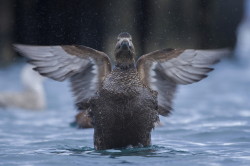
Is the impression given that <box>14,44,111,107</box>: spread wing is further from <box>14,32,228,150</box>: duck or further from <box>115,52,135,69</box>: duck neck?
<box>115,52,135,69</box>: duck neck

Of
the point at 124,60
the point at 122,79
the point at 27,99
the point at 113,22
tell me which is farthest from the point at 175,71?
the point at 113,22

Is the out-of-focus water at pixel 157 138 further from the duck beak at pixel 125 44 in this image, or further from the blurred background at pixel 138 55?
the duck beak at pixel 125 44

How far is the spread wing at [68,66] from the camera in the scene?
24.3 ft

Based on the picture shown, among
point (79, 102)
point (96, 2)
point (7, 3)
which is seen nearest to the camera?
point (79, 102)

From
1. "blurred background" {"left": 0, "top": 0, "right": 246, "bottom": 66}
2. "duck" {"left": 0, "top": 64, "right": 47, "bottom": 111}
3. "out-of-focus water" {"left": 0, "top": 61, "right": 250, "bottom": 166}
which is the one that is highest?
"blurred background" {"left": 0, "top": 0, "right": 246, "bottom": 66}

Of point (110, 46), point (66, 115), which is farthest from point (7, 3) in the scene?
point (66, 115)

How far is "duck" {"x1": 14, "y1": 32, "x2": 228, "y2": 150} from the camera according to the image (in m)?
6.79

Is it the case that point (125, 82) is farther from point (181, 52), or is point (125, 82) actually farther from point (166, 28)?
point (166, 28)

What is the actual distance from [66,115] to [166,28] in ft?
31.8

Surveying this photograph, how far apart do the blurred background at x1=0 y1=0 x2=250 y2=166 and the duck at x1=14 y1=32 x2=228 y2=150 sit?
0.30 meters

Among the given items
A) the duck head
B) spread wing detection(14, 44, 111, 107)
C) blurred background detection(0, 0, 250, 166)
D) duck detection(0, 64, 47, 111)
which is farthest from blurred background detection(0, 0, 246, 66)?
the duck head

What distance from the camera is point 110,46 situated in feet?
65.5

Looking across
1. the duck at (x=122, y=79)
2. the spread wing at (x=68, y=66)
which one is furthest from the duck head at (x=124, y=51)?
the spread wing at (x=68, y=66)

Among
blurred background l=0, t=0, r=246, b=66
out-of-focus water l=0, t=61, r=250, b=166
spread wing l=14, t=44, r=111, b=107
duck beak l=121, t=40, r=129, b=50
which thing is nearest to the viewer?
out-of-focus water l=0, t=61, r=250, b=166
